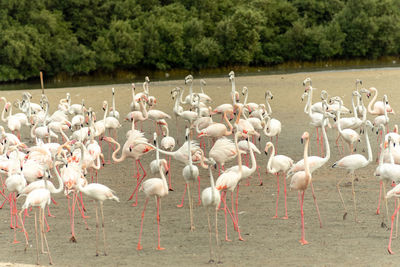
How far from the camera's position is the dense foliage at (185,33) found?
43.2 m

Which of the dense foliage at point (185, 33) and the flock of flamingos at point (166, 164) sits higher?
the dense foliage at point (185, 33)

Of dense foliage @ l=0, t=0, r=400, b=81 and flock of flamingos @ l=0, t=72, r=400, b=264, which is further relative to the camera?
dense foliage @ l=0, t=0, r=400, b=81

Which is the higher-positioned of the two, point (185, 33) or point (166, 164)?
point (185, 33)

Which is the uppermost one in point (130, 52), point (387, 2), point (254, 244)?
point (387, 2)

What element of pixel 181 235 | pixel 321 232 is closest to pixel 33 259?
pixel 181 235

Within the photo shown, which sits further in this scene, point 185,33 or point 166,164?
point 185,33

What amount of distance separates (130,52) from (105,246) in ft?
123

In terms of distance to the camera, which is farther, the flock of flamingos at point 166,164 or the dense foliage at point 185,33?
the dense foliage at point 185,33

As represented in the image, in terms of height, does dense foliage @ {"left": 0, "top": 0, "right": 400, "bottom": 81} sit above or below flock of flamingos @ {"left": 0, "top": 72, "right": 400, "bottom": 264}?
above

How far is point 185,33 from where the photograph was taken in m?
46.8

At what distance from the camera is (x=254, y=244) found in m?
7.09

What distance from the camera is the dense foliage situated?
43.2m

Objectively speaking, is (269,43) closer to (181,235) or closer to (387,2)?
(387,2)

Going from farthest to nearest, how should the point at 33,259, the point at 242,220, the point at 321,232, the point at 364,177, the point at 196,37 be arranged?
the point at 196,37
the point at 364,177
the point at 242,220
the point at 321,232
the point at 33,259
